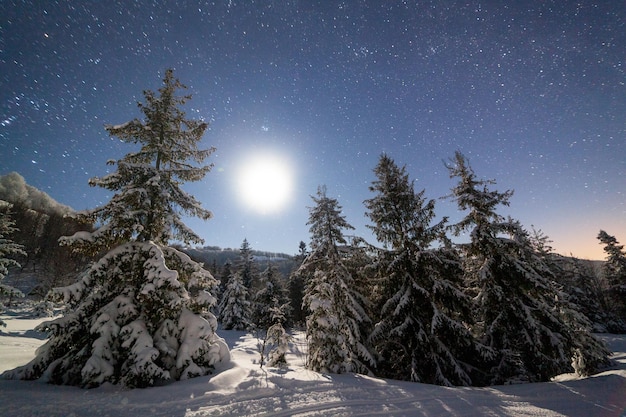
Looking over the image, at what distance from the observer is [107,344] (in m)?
7.75

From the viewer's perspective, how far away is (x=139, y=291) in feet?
28.1

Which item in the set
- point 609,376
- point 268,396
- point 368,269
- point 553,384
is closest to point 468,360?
point 553,384

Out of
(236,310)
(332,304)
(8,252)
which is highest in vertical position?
(8,252)

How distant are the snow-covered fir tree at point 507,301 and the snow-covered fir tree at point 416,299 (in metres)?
1.13

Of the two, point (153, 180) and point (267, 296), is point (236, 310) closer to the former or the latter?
point (267, 296)

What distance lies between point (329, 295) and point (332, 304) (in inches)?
20.6

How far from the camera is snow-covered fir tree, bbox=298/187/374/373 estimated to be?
11898mm

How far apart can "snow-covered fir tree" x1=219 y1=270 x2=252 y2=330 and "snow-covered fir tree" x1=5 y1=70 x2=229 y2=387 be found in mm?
28234

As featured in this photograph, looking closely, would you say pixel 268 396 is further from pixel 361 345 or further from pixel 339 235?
pixel 339 235

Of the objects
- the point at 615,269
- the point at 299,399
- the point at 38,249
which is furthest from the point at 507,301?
the point at 38,249

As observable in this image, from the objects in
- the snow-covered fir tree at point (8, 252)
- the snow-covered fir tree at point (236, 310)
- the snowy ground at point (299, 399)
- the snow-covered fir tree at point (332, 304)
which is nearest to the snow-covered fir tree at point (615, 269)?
the snowy ground at point (299, 399)

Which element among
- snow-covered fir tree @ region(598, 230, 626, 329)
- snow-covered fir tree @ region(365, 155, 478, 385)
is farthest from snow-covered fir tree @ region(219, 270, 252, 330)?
snow-covered fir tree @ region(598, 230, 626, 329)

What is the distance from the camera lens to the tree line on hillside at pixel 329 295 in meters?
8.10

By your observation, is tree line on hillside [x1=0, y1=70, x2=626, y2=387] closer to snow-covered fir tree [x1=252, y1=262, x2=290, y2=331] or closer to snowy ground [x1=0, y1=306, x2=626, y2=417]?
snowy ground [x1=0, y1=306, x2=626, y2=417]
